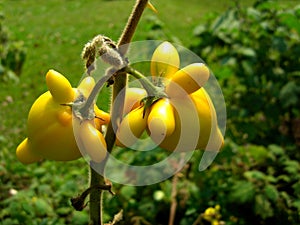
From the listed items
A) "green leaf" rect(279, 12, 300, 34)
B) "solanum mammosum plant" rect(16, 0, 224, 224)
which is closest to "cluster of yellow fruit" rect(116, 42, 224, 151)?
"solanum mammosum plant" rect(16, 0, 224, 224)

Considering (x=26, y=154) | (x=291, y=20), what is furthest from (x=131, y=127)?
(x=291, y=20)

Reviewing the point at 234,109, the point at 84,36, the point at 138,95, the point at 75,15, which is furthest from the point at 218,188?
the point at 75,15

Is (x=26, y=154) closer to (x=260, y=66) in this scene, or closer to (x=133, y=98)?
(x=133, y=98)

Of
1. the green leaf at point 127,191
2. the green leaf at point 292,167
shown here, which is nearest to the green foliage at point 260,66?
the green leaf at point 292,167

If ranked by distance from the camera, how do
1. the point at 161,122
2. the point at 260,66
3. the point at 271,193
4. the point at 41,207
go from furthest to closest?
the point at 260,66 → the point at 271,193 → the point at 41,207 → the point at 161,122

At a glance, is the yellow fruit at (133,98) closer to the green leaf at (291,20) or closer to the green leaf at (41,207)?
the green leaf at (41,207)

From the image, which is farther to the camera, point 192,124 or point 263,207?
point 263,207

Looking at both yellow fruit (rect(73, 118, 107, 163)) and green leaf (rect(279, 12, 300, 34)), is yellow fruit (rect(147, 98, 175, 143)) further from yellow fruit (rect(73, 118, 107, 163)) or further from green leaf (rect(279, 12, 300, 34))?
green leaf (rect(279, 12, 300, 34))
